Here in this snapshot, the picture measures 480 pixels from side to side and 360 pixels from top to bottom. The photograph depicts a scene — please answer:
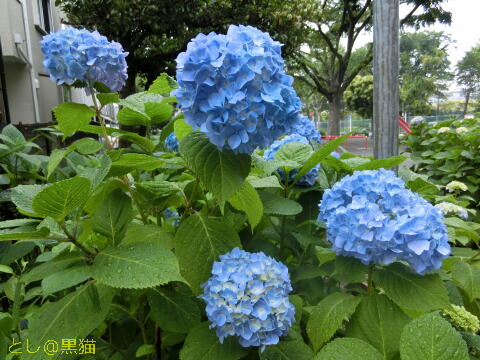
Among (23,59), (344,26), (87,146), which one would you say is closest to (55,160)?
(87,146)

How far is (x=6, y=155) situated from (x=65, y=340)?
1.69 meters

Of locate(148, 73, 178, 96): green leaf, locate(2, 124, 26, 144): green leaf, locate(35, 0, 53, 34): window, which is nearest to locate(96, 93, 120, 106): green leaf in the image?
locate(148, 73, 178, 96): green leaf

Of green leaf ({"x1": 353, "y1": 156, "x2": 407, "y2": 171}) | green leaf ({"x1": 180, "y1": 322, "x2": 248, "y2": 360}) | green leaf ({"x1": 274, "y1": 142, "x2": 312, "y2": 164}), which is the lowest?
green leaf ({"x1": 180, "y1": 322, "x2": 248, "y2": 360})

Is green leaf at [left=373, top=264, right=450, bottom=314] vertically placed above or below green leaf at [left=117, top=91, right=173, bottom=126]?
below

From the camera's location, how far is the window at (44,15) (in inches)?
453

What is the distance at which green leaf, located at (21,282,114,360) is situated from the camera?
2.58ft

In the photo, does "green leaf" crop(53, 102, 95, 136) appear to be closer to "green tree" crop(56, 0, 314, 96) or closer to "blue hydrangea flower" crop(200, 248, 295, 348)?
"blue hydrangea flower" crop(200, 248, 295, 348)

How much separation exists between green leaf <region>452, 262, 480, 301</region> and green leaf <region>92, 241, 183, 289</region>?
97cm

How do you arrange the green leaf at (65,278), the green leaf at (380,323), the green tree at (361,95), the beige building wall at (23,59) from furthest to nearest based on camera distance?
the green tree at (361,95) → the beige building wall at (23,59) → the green leaf at (380,323) → the green leaf at (65,278)

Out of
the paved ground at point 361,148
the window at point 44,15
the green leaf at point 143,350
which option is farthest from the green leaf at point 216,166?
the paved ground at point 361,148

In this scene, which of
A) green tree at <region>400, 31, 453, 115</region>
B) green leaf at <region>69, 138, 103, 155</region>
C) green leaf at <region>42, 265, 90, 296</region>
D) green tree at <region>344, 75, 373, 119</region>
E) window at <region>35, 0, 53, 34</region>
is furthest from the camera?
green tree at <region>400, 31, 453, 115</region>

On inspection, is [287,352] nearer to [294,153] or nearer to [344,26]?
[294,153]

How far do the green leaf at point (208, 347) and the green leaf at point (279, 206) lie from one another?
33cm

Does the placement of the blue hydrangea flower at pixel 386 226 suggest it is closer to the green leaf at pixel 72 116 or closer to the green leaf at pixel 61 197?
the green leaf at pixel 61 197
